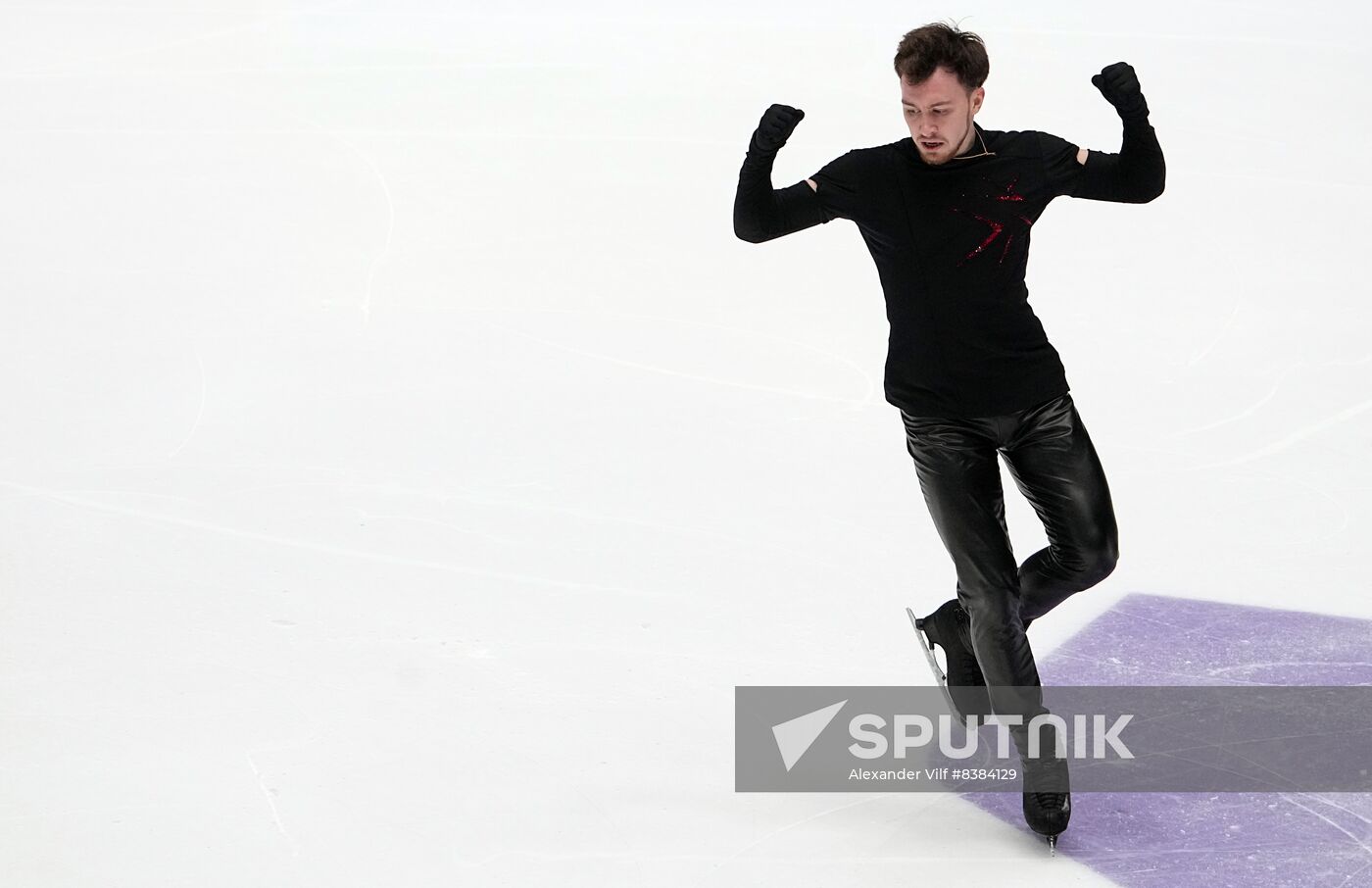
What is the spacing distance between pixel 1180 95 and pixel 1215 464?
432cm

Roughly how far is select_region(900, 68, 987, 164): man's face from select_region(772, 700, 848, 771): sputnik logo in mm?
1367

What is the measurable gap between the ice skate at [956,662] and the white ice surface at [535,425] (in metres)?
0.30

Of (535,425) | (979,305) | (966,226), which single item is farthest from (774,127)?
(535,425)

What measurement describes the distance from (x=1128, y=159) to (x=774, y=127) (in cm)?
70

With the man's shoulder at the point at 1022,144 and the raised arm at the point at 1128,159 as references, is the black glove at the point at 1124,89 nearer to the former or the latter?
the raised arm at the point at 1128,159

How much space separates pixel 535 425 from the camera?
5.63m

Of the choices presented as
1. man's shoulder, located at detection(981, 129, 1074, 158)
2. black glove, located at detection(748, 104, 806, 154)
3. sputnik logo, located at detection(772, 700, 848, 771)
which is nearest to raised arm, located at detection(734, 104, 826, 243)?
black glove, located at detection(748, 104, 806, 154)

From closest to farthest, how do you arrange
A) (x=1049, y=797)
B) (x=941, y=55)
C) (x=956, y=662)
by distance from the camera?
(x=941, y=55) → (x=1049, y=797) → (x=956, y=662)

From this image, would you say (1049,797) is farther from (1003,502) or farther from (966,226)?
(966,226)

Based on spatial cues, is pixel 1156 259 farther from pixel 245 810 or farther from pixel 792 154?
pixel 245 810

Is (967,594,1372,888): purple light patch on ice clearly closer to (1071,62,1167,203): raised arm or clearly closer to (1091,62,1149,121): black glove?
(1071,62,1167,203): raised arm

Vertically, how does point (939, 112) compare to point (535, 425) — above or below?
above

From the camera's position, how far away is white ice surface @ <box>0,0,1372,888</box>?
11.5 feet

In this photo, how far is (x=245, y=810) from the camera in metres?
3.42
